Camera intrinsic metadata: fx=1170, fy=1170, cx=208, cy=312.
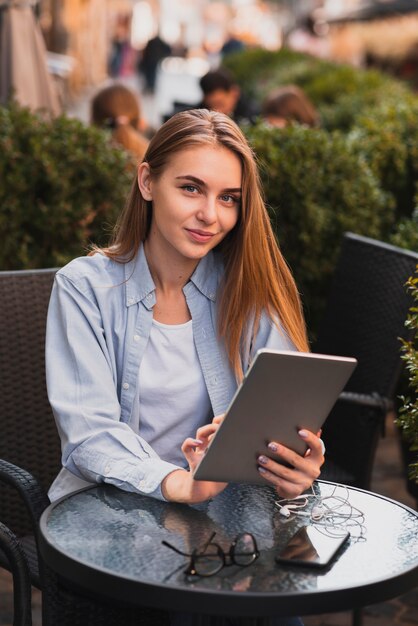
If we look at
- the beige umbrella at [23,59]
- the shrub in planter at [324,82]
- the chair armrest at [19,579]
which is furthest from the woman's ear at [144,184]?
the shrub in planter at [324,82]

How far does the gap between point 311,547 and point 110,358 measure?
70 cm

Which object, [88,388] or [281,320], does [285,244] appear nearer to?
[281,320]

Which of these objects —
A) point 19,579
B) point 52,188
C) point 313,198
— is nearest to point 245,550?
point 19,579

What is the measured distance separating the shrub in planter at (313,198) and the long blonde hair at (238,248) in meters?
2.58

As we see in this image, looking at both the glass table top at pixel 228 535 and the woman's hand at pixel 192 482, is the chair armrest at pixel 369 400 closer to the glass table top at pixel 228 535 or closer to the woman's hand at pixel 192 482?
the glass table top at pixel 228 535

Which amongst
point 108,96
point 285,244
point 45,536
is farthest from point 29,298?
point 108,96

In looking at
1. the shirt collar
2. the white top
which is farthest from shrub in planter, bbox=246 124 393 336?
the white top

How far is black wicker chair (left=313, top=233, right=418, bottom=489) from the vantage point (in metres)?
3.92

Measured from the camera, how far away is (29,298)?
11.2 feet

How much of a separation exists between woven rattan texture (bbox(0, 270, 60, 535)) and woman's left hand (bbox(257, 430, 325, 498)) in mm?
1154

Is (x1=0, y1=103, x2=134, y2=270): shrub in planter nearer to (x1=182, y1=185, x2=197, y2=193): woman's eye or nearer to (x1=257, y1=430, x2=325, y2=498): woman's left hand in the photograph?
(x1=182, y1=185, x2=197, y2=193): woman's eye

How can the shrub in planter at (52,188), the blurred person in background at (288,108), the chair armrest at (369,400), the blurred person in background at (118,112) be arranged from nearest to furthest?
the chair armrest at (369,400) < the shrub in planter at (52,188) < the blurred person in background at (118,112) < the blurred person in background at (288,108)

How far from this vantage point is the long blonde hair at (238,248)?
269cm

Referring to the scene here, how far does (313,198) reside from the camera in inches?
219
